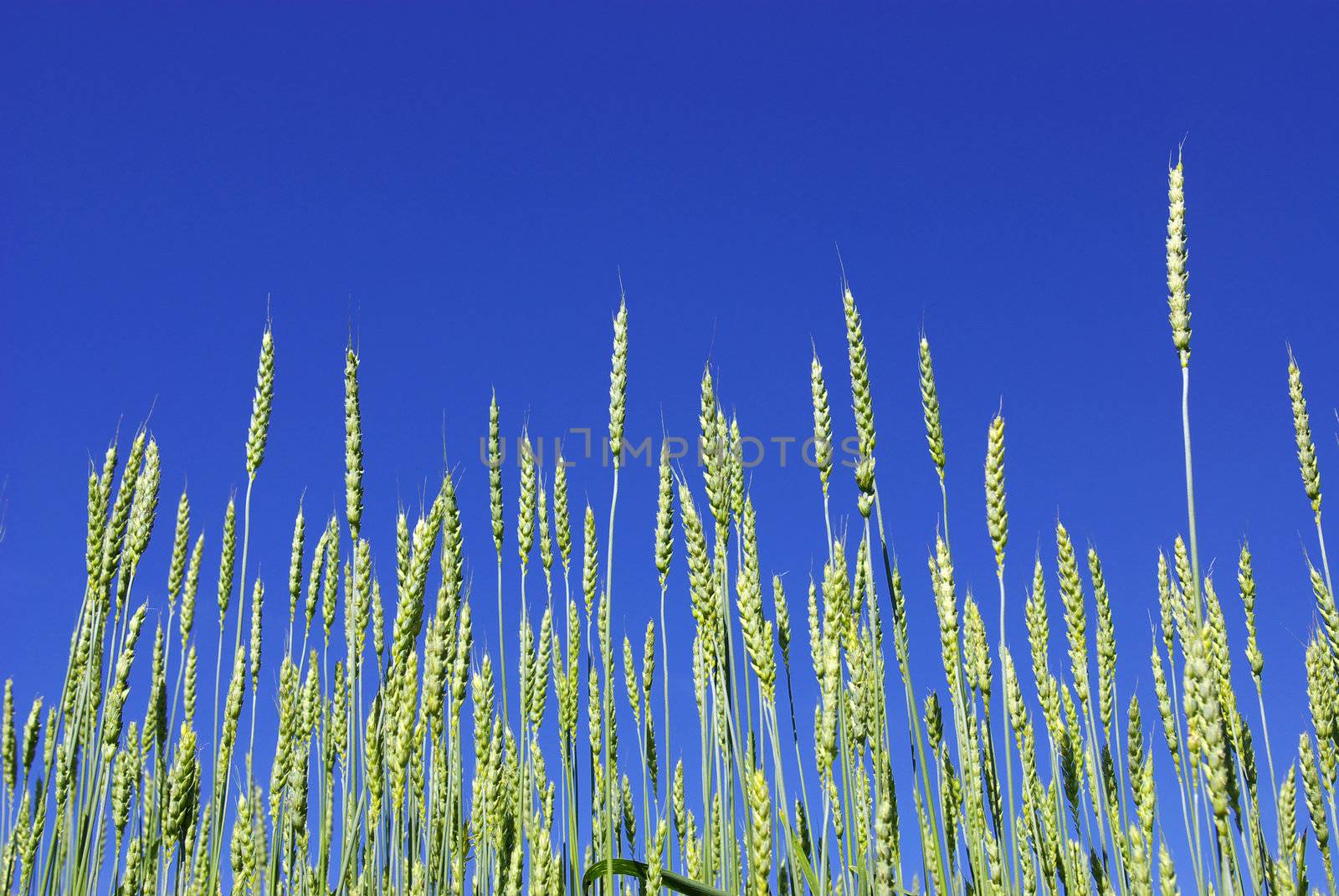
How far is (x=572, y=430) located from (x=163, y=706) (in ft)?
5.26

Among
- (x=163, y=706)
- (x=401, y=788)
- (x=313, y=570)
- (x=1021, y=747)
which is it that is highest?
(x=313, y=570)

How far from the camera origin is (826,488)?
222 cm

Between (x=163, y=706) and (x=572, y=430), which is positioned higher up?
(x=572, y=430)

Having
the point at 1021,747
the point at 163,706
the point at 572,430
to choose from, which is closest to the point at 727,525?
the point at 572,430

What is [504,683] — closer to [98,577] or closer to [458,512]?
[458,512]

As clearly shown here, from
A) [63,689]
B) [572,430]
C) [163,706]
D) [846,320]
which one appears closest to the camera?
[846,320]

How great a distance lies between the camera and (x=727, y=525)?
7.23 feet

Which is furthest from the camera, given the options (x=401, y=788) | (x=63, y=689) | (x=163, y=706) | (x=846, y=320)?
(x=163, y=706)

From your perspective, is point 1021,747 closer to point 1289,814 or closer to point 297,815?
point 1289,814

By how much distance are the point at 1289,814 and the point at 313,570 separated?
3.08m

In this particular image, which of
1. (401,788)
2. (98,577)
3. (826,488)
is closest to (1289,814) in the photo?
(826,488)

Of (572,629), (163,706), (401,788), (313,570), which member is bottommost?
(401,788)

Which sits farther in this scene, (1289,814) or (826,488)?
(1289,814)

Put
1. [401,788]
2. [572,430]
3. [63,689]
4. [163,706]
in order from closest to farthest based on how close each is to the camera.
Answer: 1. [401,788]
2. [63,689]
3. [572,430]
4. [163,706]
